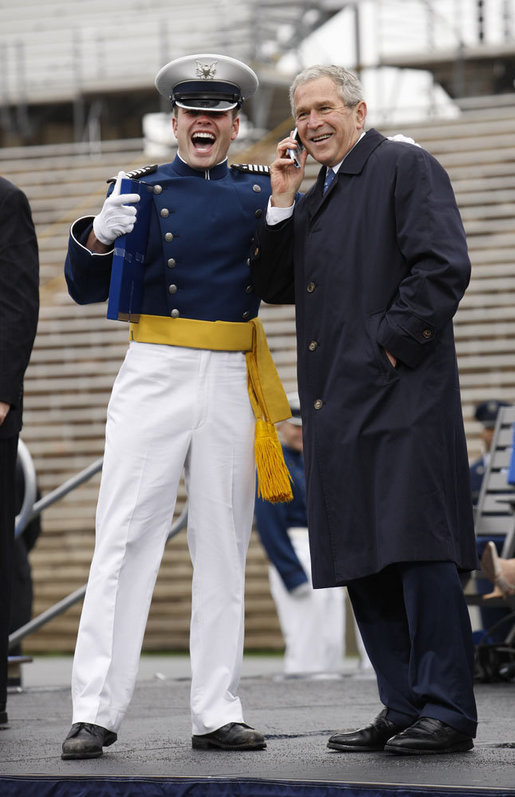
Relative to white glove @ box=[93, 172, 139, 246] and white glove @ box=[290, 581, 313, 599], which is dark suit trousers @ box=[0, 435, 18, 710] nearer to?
white glove @ box=[93, 172, 139, 246]

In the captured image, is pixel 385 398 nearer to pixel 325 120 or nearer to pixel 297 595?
pixel 325 120

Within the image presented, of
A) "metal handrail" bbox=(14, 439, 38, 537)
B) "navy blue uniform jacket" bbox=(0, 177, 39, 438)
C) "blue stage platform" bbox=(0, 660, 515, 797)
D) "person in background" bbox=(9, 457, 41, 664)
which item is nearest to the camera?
"blue stage platform" bbox=(0, 660, 515, 797)

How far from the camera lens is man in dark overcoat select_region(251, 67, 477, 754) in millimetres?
2834

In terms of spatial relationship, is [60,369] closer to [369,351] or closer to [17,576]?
[17,576]

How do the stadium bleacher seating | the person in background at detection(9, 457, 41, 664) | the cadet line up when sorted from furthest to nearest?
1. the stadium bleacher seating
2. the person in background at detection(9, 457, 41, 664)
3. the cadet

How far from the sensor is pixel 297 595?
698 cm

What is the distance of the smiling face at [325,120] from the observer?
3.01 m

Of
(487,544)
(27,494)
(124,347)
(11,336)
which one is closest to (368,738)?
(11,336)

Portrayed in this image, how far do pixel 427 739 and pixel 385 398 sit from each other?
0.69 meters

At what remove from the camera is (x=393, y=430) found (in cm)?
287

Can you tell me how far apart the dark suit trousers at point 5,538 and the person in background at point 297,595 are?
3285 millimetres

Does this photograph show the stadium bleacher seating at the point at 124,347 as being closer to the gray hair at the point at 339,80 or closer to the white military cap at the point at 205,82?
the white military cap at the point at 205,82

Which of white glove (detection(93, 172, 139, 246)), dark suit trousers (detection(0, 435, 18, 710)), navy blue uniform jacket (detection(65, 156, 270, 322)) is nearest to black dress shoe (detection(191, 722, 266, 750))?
dark suit trousers (detection(0, 435, 18, 710))

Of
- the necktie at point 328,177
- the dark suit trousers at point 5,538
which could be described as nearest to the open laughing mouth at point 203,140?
the necktie at point 328,177
